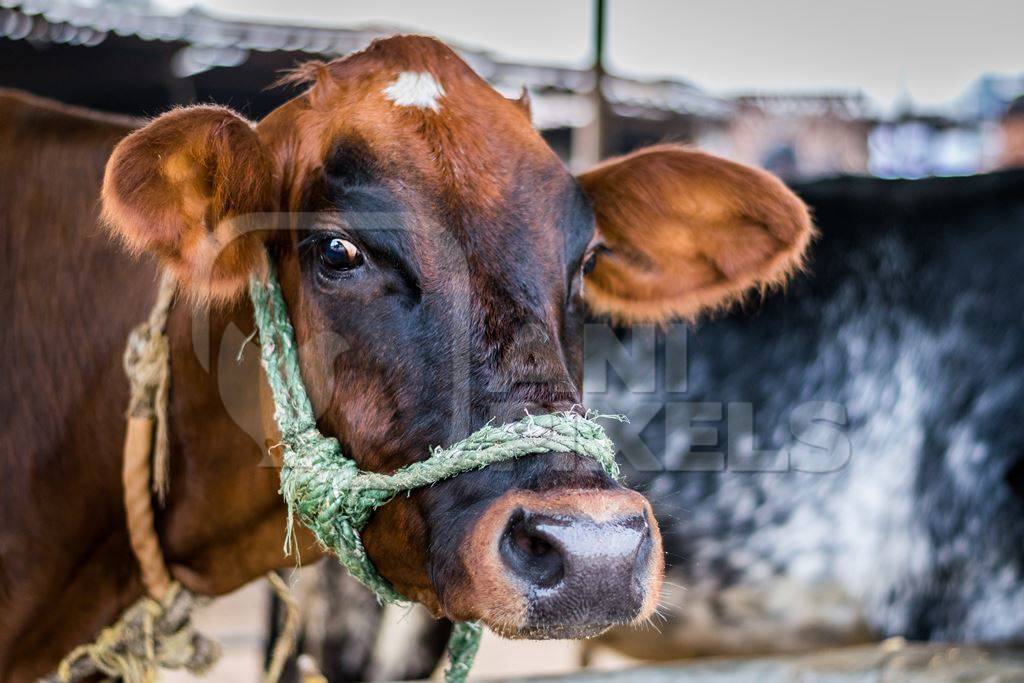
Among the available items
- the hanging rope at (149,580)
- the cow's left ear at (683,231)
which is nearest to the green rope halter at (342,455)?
the hanging rope at (149,580)

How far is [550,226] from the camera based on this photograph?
5.48 ft

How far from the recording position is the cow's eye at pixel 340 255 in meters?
1.60

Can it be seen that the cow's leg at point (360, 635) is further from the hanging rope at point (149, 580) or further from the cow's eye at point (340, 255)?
the cow's eye at point (340, 255)

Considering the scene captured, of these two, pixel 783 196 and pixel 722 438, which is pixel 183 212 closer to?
pixel 783 196

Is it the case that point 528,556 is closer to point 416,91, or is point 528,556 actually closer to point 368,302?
point 368,302

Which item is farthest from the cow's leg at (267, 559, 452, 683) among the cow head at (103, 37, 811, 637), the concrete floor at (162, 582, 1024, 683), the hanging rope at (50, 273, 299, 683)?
the cow head at (103, 37, 811, 637)

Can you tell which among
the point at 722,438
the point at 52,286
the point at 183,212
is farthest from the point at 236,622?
the point at 183,212

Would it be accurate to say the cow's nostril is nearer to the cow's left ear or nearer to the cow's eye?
the cow's eye

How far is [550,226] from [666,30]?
15.6 ft

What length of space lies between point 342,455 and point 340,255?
0.34 metres

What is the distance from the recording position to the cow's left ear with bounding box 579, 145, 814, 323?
2131 millimetres

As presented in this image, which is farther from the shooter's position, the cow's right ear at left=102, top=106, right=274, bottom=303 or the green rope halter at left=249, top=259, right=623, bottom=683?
the cow's right ear at left=102, top=106, right=274, bottom=303

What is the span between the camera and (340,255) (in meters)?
1.61

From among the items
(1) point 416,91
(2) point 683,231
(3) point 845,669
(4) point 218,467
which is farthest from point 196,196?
(3) point 845,669
